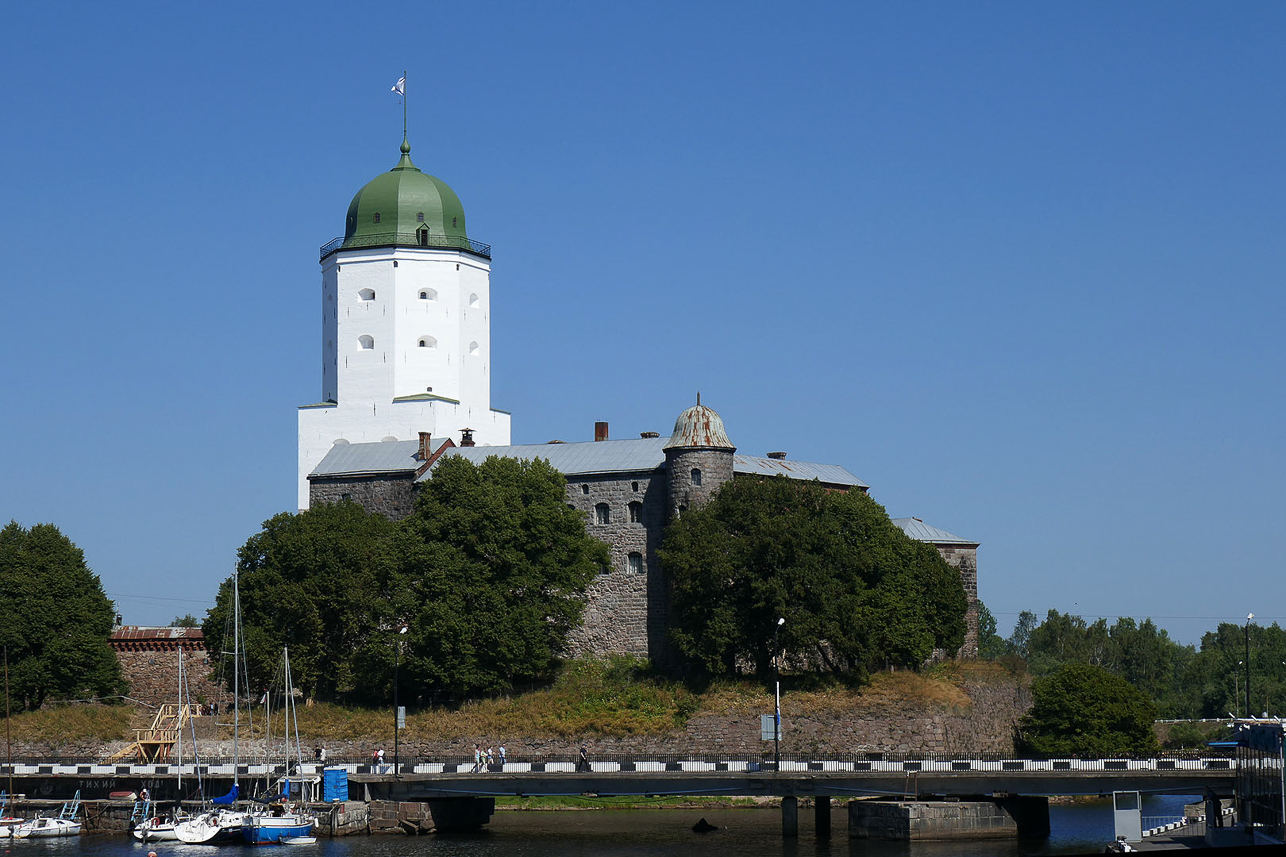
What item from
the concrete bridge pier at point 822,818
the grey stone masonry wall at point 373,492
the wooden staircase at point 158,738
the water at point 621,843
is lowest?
the water at point 621,843

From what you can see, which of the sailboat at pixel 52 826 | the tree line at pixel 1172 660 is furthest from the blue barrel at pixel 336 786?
the tree line at pixel 1172 660

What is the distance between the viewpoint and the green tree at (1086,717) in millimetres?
70875

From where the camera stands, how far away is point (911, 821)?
5691 centimetres

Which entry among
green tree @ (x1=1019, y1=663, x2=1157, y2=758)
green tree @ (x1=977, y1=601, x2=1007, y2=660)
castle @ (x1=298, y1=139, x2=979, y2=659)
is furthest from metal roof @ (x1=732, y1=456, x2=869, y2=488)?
green tree @ (x1=977, y1=601, x2=1007, y2=660)

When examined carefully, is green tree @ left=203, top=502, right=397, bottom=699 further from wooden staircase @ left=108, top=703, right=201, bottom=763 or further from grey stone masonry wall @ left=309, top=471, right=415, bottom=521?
grey stone masonry wall @ left=309, top=471, right=415, bottom=521

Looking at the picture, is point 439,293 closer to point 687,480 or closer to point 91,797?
point 687,480

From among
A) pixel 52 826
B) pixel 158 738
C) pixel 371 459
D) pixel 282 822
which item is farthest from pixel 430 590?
pixel 52 826

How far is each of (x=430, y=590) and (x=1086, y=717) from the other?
25.9 m

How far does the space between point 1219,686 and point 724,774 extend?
59.6 m

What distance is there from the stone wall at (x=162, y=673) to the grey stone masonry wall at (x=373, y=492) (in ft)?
28.4

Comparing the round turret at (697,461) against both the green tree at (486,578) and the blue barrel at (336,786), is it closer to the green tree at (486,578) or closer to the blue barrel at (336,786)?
the green tree at (486,578)

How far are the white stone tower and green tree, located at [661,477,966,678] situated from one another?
20.0 m

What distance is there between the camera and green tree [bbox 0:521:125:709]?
246 ft

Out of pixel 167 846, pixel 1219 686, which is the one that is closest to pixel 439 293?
pixel 167 846
